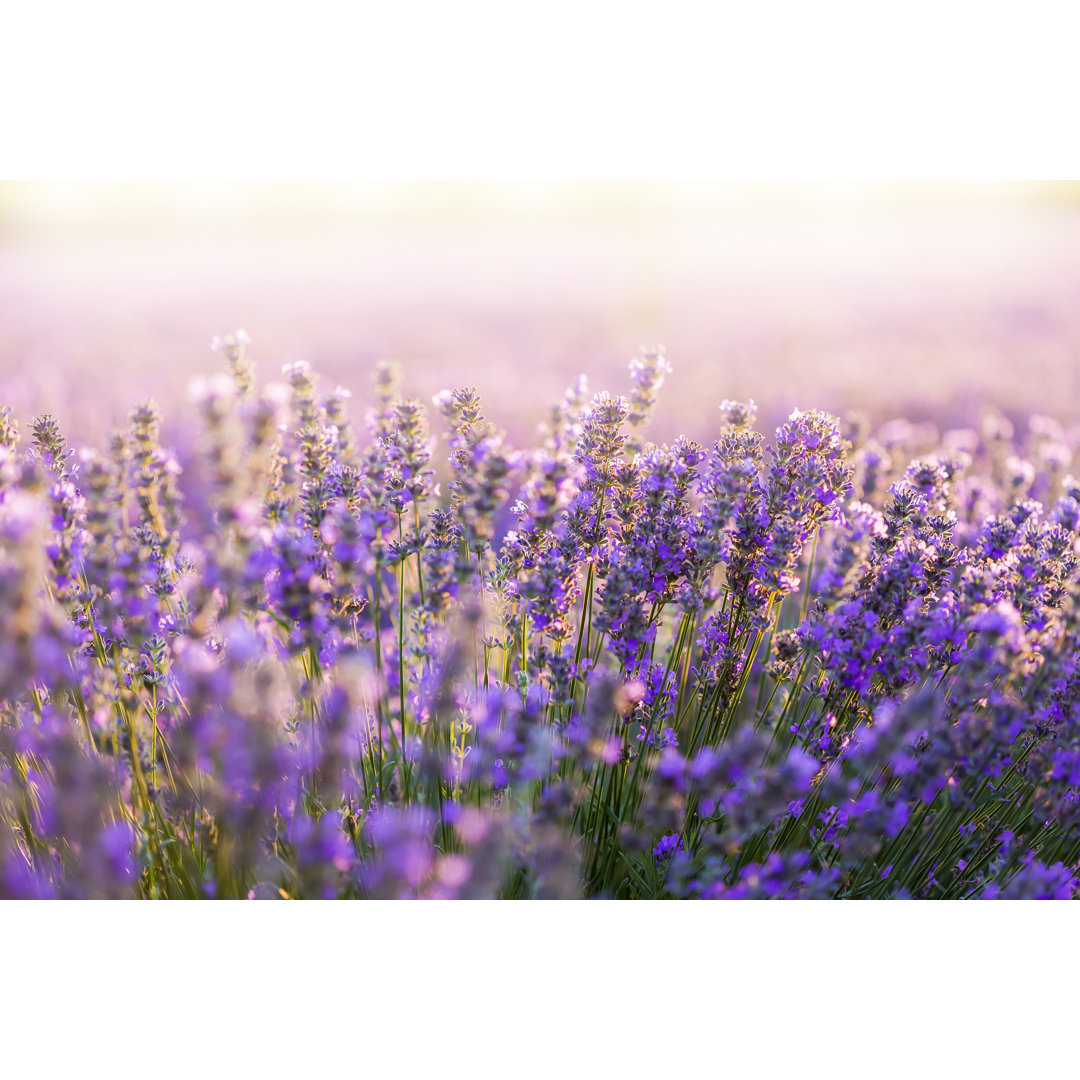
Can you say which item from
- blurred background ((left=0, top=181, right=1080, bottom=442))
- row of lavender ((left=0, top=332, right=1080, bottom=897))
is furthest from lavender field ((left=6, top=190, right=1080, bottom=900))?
blurred background ((left=0, top=181, right=1080, bottom=442))

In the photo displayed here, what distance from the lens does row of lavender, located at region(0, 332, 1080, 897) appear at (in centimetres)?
134

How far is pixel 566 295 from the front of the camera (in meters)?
8.92

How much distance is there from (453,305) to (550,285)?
51.4 inches

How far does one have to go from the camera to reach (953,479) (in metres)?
2.28

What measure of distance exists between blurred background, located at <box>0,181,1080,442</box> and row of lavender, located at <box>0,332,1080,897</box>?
1.19 m

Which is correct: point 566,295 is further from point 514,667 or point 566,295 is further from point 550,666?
point 550,666

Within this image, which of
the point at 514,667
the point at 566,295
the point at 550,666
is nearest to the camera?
the point at 550,666

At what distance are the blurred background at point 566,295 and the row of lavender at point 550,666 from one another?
1.19m

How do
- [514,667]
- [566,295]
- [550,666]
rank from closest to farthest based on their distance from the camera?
[550,666]
[514,667]
[566,295]

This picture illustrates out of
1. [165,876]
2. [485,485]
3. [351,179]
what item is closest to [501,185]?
[351,179]

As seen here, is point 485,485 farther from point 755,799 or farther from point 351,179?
point 351,179

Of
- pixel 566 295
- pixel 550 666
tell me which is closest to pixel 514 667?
pixel 550 666

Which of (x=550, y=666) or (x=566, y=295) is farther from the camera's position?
(x=566, y=295)

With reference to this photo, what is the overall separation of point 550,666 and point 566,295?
26.2 ft
